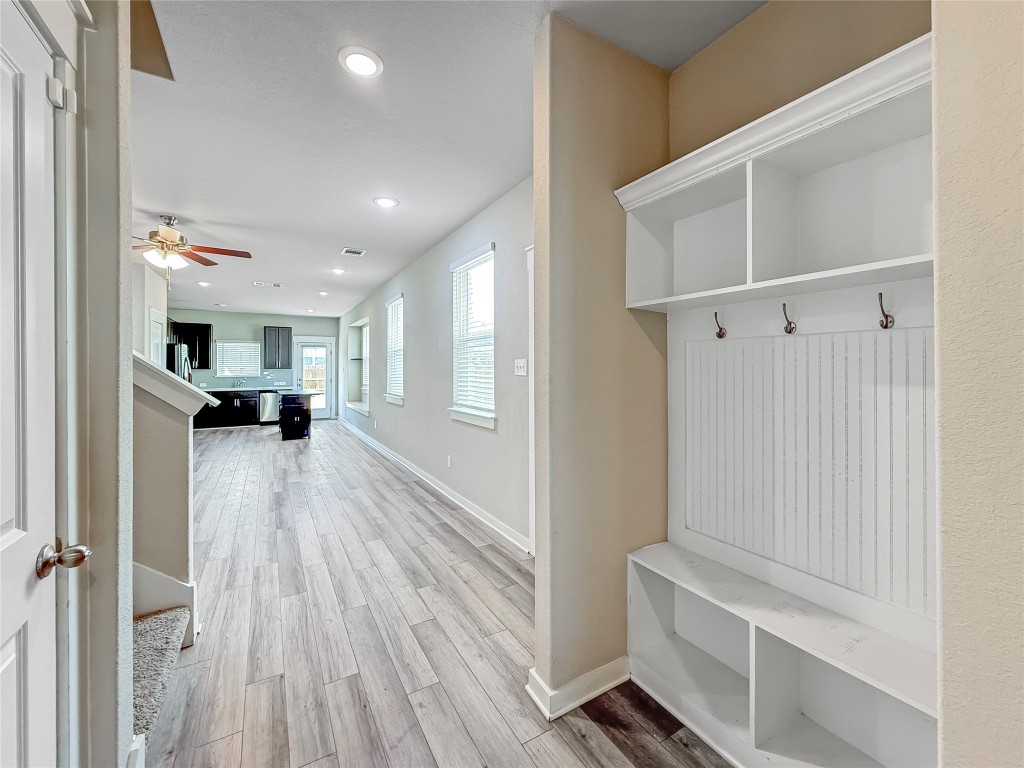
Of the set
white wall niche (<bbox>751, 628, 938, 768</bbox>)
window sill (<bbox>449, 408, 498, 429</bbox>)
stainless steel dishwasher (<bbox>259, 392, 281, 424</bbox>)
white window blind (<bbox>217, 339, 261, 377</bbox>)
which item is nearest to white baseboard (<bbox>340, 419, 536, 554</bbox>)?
window sill (<bbox>449, 408, 498, 429</bbox>)

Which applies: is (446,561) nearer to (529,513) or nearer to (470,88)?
(529,513)

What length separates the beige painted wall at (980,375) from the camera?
609mm

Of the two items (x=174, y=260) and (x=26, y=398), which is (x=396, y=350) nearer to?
(x=174, y=260)

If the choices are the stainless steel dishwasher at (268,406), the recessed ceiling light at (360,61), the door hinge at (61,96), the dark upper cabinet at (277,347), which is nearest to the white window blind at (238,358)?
the dark upper cabinet at (277,347)

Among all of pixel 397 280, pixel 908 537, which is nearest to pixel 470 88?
pixel 908 537

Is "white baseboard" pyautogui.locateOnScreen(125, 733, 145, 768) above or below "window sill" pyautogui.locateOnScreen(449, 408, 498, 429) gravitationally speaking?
below

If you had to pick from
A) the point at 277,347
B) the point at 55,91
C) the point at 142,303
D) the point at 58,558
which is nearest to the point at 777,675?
the point at 58,558

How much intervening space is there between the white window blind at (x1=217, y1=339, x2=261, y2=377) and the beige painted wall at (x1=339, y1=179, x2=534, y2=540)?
5322 millimetres

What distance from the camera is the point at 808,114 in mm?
1164

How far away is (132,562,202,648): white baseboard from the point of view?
191 cm

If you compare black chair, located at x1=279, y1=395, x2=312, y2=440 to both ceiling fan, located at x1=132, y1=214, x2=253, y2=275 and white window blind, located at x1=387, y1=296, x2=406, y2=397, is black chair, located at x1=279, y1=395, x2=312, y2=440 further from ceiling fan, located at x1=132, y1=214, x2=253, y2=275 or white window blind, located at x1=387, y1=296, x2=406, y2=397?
ceiling fan, located at x1=132, y1=214, x2=253, y2=275

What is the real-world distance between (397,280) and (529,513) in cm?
406

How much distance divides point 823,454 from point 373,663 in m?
1.95

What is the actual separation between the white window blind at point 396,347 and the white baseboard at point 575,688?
4.27m
